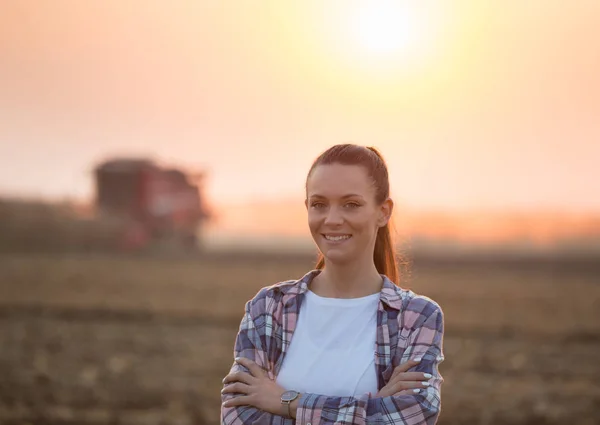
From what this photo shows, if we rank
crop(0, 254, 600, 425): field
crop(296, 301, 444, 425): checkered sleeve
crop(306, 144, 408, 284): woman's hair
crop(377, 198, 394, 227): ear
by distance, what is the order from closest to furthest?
crop(296, 301, 444, 425): checkered sleeve < crop(306, 144, 408, 284): woman's hair < crop(377, 198, 394, 227): ear < crop(0, 254, 600, 425): field

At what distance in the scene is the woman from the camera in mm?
2561

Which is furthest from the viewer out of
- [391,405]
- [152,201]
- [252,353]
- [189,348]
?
[152,201]

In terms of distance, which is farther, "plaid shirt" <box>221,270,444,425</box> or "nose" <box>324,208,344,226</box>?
"nose" <box>324,208,344,226</box>

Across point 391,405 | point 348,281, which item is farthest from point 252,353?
point 391,405

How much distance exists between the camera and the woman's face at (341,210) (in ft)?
8.84

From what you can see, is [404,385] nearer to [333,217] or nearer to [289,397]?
[289,397]

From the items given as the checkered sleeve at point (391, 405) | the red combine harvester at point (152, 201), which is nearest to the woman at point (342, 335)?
the checkered sleeve at point (391, 405)

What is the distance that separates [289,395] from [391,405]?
0.34m

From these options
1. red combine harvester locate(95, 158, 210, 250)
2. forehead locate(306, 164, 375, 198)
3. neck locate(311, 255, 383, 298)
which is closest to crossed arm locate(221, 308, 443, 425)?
neck locate(311, 255, 383, 298)

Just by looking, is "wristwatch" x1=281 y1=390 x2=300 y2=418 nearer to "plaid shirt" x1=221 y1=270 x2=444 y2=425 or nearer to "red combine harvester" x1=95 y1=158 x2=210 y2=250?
"plaid shirt" x1=221 y1=270 x2=444 y2=425

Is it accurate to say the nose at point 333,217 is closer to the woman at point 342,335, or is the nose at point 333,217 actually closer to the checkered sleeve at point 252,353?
the woman at point 342,335

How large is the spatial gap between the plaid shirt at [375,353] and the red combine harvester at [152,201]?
118 feet

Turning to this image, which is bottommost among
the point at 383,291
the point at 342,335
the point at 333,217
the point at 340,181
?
the point at 342,335

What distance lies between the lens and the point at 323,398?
2543 millimetres
